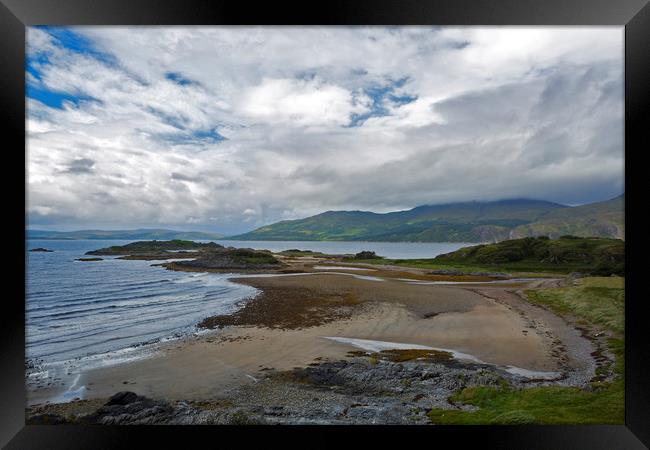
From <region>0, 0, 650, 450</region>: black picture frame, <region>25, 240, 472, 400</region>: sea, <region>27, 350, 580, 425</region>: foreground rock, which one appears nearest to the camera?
<region>0, 0, 650, 450</region>: black picture frame

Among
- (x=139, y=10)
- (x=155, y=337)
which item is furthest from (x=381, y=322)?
(x=139, y=10)

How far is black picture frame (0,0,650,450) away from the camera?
2291mm

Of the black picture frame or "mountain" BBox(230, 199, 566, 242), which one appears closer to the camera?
the black picture frame

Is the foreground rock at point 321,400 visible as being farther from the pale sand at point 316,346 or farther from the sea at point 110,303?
the sea at point 110,303

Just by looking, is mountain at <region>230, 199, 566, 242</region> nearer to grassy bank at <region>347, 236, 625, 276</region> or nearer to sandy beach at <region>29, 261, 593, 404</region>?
grassy bank at <region>347, 236, 625, 276</region>

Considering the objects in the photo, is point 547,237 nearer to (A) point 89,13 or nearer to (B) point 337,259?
(B) point 337,259

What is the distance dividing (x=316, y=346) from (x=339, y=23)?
15.5ft

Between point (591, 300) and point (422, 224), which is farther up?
point (422, 224)

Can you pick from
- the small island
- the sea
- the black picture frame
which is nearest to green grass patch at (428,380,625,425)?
the black picture frame

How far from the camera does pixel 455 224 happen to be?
1091cm

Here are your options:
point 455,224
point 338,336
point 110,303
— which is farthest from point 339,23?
point 455,224

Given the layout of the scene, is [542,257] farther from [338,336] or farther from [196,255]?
[196,255]

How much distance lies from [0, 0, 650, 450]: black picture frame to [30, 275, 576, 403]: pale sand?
145cm

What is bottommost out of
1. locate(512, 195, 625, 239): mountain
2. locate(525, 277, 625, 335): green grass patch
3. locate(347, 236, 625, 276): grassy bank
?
locate(525, 277, 625, 335): green grass patch
